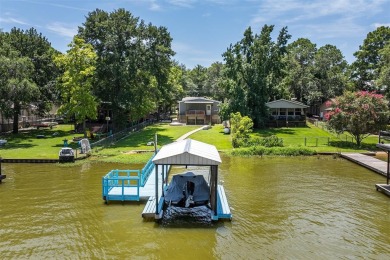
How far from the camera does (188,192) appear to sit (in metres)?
14.6

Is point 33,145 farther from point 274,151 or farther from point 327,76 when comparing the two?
point 327,76

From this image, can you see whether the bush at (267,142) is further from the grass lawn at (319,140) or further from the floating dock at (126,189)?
the floating dock at (126,189)

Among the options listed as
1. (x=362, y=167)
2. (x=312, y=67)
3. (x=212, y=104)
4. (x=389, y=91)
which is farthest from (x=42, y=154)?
(x=312, y=67)

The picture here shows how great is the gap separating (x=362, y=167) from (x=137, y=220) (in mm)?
18861

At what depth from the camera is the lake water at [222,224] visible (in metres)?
11.4

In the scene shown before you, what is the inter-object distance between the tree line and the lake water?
56.3 ft

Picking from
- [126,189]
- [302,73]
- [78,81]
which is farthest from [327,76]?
[126,189]

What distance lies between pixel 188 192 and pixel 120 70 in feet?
86.3

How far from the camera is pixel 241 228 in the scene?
13.3 m

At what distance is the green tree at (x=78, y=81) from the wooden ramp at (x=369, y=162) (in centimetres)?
2504

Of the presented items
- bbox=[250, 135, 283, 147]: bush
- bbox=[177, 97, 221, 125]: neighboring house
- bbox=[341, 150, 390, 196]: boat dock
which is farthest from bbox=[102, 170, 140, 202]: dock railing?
bbox=[177, 97, 221, 125]: neighboring house

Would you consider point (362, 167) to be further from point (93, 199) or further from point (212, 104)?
point (212, 104)

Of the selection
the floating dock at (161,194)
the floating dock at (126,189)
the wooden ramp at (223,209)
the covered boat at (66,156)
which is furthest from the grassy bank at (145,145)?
the wooden ramp at (223,209)

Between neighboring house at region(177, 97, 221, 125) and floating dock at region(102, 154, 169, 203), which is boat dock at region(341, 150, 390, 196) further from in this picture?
neighboring house at region(177, 97, 221, 125)
